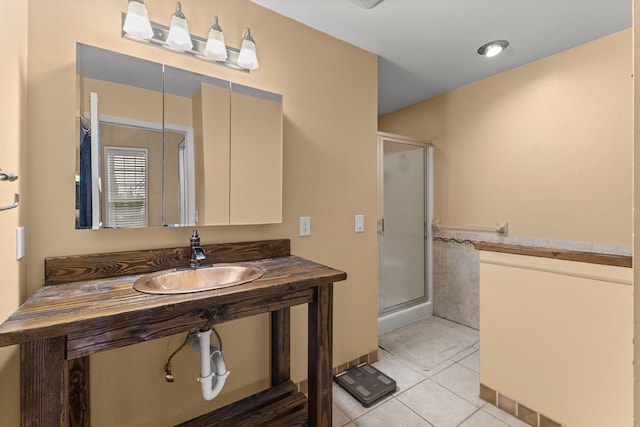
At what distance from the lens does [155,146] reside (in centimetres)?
131

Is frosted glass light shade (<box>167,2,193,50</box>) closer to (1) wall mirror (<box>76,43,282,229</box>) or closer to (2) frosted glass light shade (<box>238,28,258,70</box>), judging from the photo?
(1) wall mirror (<box>76,43,282,229</box>)

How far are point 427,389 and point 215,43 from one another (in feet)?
7.61

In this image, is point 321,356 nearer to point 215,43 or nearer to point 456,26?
point 215,43

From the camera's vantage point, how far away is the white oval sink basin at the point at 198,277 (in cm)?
118

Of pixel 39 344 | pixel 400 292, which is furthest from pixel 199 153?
pixel 400 292

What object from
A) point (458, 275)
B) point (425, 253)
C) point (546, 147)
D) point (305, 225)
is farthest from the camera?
point (425, 253)

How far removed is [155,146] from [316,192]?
0.92 m

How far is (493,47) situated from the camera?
2008mm

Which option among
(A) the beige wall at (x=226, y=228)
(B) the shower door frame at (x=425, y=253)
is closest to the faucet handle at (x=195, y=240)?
→ (A) the beige wall at (x=226, y=228)

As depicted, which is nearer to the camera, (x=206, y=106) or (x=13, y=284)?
(x=13, y=284)

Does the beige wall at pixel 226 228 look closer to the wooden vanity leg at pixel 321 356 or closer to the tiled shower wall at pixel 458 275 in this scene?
Result: the wooden vanity leg at pixel 321 356

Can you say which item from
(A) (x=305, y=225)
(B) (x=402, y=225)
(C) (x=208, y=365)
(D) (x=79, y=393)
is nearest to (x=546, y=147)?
(B) (x=402, y=225)

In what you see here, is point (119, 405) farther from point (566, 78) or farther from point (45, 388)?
point (566, 78)

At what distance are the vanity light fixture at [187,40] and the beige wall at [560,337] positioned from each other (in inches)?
68.0
